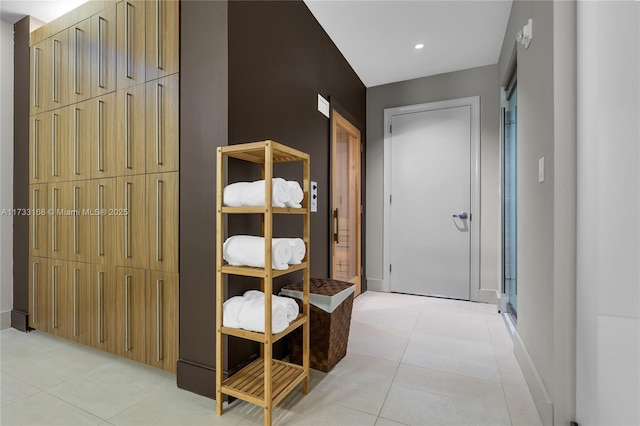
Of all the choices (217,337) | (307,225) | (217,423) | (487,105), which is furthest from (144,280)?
(487,105)

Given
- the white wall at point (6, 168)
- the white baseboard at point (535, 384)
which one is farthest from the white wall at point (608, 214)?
the white wall at point (6, 168)

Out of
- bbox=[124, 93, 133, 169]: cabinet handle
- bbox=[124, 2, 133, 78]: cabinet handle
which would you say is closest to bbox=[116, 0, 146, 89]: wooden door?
bbox=[124, 2, 133, 78]: cabinet handle

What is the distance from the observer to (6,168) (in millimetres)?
2727

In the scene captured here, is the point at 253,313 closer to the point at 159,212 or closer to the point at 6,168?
the point at 159,212

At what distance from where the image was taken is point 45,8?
8.43 feet

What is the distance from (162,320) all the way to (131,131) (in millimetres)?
1227

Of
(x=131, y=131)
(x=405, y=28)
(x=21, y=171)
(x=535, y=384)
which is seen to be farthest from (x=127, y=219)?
(x=405, y=28)

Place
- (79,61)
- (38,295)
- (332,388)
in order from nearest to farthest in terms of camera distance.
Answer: (332,388) < (79,61) < (38,295)

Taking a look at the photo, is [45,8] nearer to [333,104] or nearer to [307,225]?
[333,104]

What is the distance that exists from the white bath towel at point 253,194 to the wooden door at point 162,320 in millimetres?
656

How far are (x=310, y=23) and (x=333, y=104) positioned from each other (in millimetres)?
722

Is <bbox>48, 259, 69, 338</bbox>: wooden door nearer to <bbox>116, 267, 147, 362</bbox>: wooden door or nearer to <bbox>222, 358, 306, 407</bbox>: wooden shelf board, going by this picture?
<bbox>116, 267, 147, 362</bbox>: wooden door

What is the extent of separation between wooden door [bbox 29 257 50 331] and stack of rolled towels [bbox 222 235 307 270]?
2.07m

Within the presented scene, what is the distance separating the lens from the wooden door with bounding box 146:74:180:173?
5.94 feet
